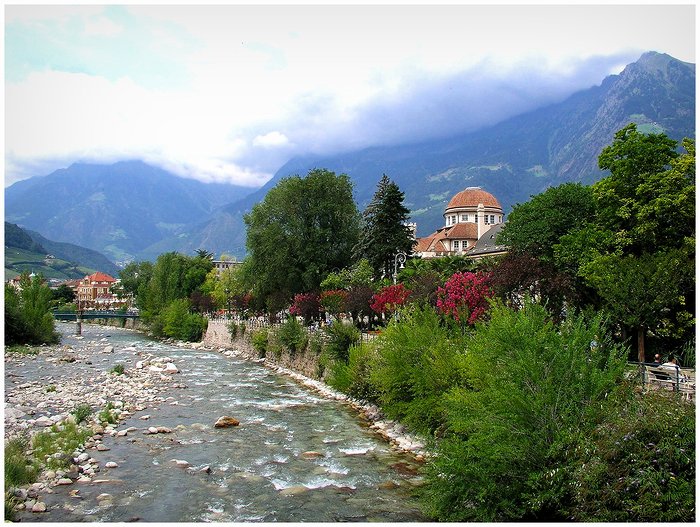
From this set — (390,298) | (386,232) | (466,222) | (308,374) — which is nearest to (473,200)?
(466,222)

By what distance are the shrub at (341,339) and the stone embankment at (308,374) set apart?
6.06 ft

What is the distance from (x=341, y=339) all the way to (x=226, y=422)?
888 cm

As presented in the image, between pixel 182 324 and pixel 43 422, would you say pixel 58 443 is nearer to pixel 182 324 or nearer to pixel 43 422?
pixel 43 422

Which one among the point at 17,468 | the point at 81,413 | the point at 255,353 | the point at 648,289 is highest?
the point at 648,289

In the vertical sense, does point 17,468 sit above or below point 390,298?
below

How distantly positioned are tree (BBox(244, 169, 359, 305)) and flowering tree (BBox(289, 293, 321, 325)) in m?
3.05

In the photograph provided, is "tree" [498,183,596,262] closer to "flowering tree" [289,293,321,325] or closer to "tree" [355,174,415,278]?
"tree" [355,174,415,278]

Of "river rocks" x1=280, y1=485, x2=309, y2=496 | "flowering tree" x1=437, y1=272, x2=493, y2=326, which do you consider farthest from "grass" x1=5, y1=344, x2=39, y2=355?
"river rocks" x1=280, y1=485, x2=309, y2=496

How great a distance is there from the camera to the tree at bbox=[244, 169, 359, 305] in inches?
1929

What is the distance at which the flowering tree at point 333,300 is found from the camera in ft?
129

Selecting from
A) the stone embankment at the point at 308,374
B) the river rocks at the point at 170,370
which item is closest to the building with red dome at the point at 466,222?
the stone embankment at the point at 308,374

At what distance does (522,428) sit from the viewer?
1018 centimetres

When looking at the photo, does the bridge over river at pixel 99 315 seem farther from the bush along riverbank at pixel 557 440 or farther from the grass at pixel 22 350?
the bush along riverbank at pixel 557 440

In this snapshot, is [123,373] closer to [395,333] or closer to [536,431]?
[395,333]
